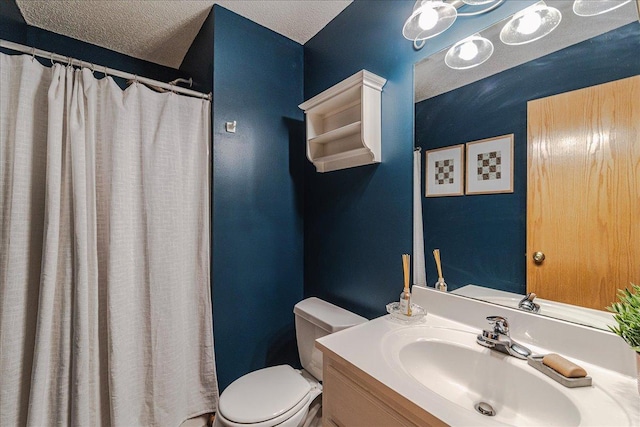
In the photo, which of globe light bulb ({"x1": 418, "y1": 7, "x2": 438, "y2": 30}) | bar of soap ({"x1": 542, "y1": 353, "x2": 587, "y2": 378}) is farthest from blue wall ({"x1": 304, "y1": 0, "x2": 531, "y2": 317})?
bar of soap ({"x1": 542, "y1": 353, "x2": 587, "y2": 378})

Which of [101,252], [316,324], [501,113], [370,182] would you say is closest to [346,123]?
[370,182]

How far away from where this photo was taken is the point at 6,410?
1022mm

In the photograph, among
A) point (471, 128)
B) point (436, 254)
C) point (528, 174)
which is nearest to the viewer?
point (528, 174)

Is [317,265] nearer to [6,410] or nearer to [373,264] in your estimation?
[373,264]

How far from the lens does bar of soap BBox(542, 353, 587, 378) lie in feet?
2.06

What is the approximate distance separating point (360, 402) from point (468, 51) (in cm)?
126

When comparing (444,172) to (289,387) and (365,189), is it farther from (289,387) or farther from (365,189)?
(289,387)

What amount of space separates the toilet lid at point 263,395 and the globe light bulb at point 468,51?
158 centimetres

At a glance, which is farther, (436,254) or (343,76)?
(343,76)

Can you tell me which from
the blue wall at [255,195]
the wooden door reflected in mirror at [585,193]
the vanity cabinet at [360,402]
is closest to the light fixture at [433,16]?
the wooden door reflected in mirror at [585,193]

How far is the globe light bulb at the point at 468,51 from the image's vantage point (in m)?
0.98

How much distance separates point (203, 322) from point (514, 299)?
4.70 ft

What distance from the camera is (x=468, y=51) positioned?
3.28 ft

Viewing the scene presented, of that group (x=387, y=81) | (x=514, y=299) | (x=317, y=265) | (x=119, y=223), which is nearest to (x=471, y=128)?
(x=387, y=81)
